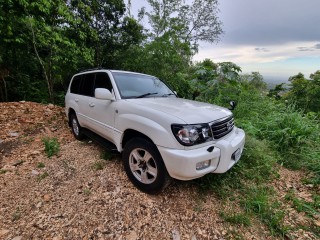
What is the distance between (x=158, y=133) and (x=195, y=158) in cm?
50

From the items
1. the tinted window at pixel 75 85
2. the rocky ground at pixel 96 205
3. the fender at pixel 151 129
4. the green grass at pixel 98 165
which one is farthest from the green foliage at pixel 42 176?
the tinted window at pixel 75 85

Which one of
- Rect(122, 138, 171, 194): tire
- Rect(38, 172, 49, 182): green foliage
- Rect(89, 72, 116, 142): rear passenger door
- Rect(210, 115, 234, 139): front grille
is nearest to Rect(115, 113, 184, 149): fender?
Rect(122, 138, 171, 194): tire

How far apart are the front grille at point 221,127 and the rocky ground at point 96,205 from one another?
0.91 metres

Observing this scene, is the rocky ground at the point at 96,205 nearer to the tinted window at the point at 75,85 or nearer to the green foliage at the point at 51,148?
the green foliage at the point at 51,148

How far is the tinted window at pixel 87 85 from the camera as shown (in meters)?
3.82

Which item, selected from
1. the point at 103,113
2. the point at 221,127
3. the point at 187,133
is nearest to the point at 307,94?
the point at 221,127

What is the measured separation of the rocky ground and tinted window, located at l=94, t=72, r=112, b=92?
4.30 ft

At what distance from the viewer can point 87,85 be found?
3965 mm

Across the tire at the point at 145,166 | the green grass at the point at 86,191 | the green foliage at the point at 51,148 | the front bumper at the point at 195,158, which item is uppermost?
the front bumper at the point at 195,158

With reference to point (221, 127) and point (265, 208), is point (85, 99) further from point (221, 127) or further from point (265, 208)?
point (265, 208)

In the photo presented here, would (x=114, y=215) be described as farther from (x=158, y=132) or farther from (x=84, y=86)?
(x=84, y=86)

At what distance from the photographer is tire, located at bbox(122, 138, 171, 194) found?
234 centimetres

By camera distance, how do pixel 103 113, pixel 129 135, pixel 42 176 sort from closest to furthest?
pixel 129 135, pixel 42 176, pixel 103 113

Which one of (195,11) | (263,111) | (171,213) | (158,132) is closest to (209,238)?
(171,213)
